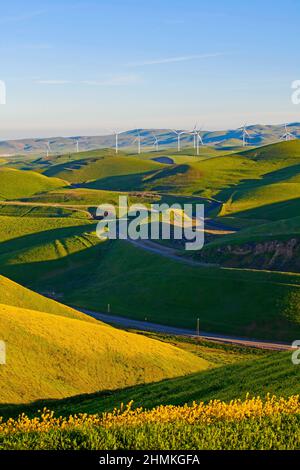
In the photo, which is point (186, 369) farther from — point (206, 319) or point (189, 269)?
point (189, 269)

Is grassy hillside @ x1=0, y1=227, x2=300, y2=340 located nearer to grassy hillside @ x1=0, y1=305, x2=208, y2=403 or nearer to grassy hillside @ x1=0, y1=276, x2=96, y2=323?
grassy hillside @ x1=0, y1=276, x2=96, y2=323

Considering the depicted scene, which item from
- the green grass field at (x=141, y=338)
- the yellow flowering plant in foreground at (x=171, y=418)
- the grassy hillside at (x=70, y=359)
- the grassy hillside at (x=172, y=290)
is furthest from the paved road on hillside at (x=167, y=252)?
the yellow flowering plant in foreground at (x=171, y=418)

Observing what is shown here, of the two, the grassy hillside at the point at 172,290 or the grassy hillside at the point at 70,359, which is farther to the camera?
the grassy hillside at the point at 172,290

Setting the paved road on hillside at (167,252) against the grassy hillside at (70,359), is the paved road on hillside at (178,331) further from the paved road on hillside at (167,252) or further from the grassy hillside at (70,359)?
the paved road on hillside at (167,252)

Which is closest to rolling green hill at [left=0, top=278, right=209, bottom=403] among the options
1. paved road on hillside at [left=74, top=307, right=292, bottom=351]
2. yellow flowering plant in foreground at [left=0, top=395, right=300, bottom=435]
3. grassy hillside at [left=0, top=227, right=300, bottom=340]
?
paved road on hillside at [left=74, top=307, right=292, bottom=351]

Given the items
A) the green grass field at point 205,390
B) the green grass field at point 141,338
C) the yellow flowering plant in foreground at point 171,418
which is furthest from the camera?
the green grass field at point 141,338

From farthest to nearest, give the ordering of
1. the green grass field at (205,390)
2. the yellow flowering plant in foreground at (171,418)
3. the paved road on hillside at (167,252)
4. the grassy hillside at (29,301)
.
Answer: the paved road on hillside at (167,252)
the grassy hillside at (29,301)
the green grass field at (205,390)
the yellow flowering plant in foreground at (171,418)

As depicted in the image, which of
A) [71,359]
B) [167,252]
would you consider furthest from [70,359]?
[167,252]

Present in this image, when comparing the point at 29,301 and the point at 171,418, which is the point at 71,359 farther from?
the point at 171,418
